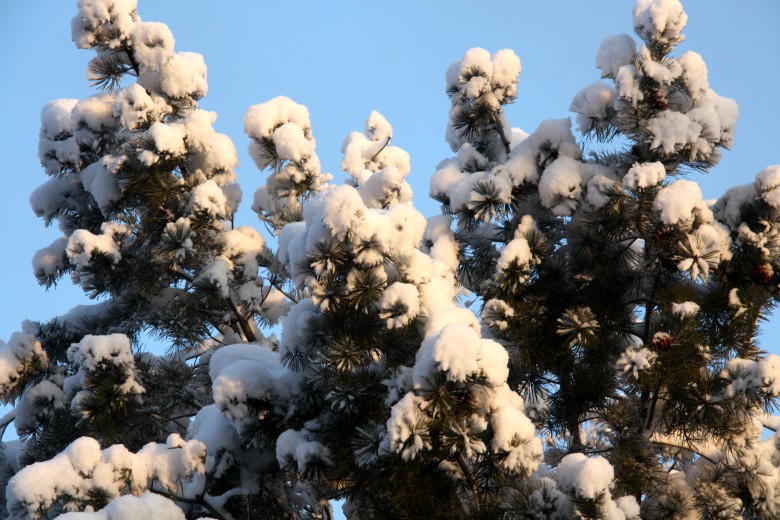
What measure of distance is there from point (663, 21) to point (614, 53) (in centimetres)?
43

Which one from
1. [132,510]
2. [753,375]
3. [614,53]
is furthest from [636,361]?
[132,510]

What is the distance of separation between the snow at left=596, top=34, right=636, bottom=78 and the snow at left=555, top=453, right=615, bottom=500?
311cm

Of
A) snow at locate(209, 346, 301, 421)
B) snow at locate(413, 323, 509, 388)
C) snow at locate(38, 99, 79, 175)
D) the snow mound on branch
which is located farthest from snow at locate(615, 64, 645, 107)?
snow at locate(38, 99, 79, 175)

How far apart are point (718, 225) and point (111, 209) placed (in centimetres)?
529

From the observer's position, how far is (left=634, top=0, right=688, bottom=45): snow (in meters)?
6.39

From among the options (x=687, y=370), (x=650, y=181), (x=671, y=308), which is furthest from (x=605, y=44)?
(x=687, y=370)

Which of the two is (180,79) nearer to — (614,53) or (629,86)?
(614,53)

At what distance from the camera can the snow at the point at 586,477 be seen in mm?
4688

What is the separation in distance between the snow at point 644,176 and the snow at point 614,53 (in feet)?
3.42

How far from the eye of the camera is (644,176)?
582 cm

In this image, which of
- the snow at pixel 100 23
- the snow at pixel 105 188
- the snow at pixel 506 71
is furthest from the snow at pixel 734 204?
the snow at pixel 100 23

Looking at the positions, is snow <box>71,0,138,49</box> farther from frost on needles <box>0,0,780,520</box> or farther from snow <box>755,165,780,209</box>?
snow <box>755,165,780,209</box>

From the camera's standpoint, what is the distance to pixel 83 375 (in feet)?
22.0

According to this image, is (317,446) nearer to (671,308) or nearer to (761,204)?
(671,308)
